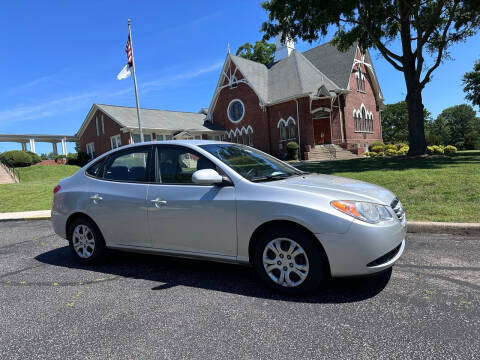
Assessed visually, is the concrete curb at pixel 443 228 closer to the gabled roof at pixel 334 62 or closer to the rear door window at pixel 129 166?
the rear door window at pixel 129 166

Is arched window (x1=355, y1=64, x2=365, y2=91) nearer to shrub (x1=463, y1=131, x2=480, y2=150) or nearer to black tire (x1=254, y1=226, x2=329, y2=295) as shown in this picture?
shrub (x1=463, y1=131, x2=480, y2=150)

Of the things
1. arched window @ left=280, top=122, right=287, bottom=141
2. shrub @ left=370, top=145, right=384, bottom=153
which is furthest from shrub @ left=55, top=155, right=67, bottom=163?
shrub @ left=370, top=145, right=384, bottom=153

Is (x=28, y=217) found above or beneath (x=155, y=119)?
beneath

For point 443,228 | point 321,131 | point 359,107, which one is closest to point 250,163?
point 443,228

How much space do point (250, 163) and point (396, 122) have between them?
2469 inches

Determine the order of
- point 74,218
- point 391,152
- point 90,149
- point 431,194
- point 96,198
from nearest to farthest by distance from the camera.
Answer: point 96,198 → point 74,218 → point 431,194 → point 391,152 → point 90,149

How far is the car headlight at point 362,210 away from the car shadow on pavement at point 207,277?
31.3 inches

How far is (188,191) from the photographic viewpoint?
13.2 ft

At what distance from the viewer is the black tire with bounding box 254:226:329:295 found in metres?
3.36

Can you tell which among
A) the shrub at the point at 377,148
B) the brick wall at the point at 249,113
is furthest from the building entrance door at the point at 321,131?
the brick wall at the point at 249,113

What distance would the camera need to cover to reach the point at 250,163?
4.27m

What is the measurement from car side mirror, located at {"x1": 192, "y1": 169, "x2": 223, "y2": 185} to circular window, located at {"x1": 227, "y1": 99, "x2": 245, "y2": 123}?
28.2 metres

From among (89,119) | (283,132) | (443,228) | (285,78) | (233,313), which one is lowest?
(233,313)

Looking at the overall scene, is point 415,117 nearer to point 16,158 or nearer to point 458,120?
point 16,158
